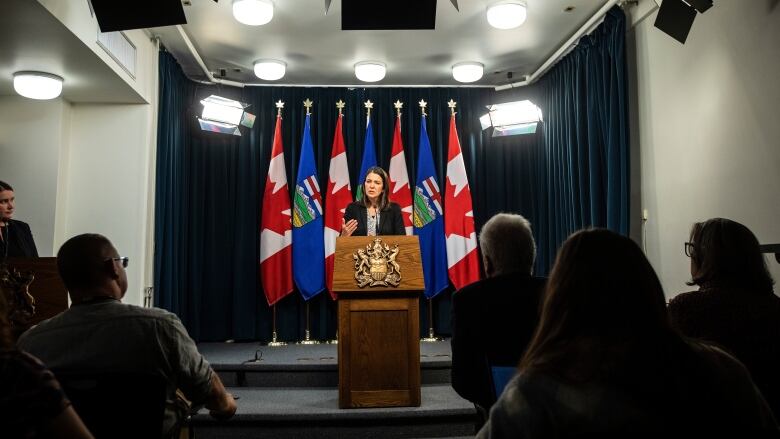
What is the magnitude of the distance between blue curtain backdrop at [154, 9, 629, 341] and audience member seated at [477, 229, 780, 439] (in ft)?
13.5

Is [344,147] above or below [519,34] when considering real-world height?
below

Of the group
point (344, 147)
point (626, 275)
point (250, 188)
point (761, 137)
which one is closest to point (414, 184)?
point (344, 147)

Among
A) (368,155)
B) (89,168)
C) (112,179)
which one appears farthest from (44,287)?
(368,155)

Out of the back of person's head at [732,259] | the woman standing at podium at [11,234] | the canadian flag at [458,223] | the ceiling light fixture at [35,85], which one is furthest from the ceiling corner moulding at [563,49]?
the woman standing at podium at [11,234]

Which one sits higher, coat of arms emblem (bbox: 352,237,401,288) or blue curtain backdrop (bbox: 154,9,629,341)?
blue curtain backdrop (bbox: 154,9,629,341)

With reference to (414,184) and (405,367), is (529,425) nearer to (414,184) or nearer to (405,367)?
(405,367)

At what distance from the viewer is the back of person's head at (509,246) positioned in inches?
79.7

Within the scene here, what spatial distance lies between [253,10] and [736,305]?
378cm

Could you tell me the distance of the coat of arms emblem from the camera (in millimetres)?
3484

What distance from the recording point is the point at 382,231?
14.5 ft

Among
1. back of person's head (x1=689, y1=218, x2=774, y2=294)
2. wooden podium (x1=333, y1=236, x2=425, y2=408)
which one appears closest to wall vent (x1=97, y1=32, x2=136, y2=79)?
wooden podium (x1=333, y1=236, x2=425, y2=408)

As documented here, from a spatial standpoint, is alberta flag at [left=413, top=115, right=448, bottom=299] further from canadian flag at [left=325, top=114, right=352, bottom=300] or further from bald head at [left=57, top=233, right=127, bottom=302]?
bald head at [left=57, top=233, right=127, bottom=302]

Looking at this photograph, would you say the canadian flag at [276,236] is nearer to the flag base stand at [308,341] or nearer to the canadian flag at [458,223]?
the flag base stand at [308,341]

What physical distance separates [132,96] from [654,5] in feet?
13.5
